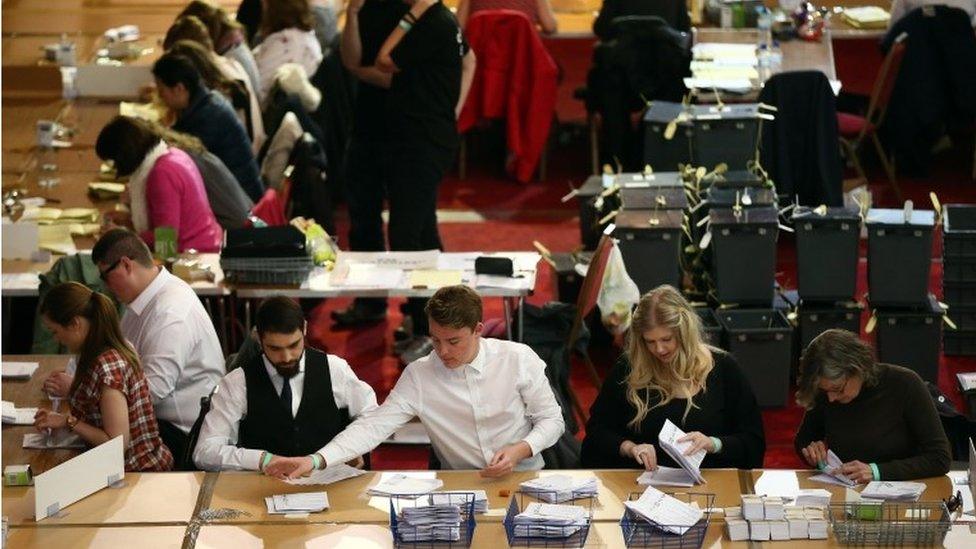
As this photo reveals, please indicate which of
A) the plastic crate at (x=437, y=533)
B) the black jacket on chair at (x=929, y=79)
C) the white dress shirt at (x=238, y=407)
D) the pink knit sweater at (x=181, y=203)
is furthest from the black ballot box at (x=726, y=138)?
the plastic crate at (x=437, y=533)

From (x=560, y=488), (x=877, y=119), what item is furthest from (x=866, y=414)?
(x=877, y=119)

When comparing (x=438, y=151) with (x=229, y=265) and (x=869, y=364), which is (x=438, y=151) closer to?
(x=229, y=265)

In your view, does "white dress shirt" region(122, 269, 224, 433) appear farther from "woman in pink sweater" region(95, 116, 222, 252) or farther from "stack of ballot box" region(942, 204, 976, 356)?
"stack of ballot box" region(942, 204, 976, 356)

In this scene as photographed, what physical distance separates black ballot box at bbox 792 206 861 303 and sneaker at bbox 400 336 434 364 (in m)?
1.64

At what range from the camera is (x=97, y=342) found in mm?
5117

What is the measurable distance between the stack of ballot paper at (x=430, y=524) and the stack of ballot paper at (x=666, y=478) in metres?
0.65

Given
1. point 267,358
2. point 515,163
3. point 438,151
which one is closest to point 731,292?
point 438,151

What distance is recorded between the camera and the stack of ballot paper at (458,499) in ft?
14.8

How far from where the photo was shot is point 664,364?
5051mm

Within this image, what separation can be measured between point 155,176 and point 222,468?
2.26m

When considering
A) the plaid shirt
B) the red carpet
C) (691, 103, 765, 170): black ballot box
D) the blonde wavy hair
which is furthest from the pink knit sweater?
the blonde wavy hair

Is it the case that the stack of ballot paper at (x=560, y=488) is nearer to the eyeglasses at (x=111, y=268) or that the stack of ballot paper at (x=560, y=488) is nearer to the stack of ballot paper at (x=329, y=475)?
the stack of ballot paper at (x=329, y=475)

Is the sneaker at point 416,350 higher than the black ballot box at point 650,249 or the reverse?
the reverse

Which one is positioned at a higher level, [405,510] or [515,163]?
[405,510]
